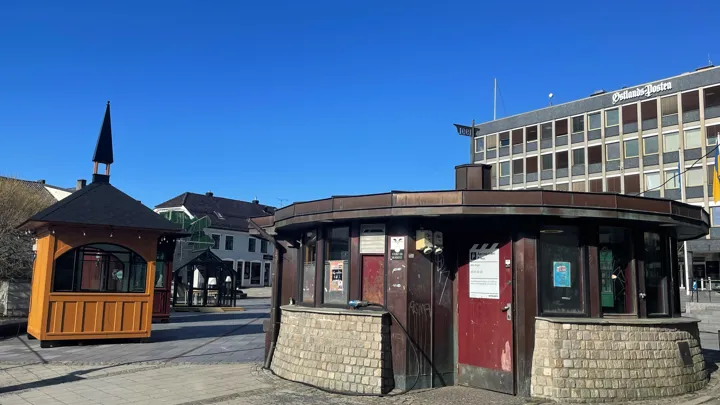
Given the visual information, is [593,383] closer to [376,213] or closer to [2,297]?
[376,213]

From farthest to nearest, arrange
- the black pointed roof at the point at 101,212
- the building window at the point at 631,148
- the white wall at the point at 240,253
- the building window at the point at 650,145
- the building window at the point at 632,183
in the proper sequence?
1. the white wall at the point at 240,253
2. the building window at the point at 631,148
3. the building window at the point at 632,183
4. the building window at the point at 650,145
5. the black pointed roof at the point at 101,212

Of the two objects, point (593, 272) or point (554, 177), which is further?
point (554, 177)

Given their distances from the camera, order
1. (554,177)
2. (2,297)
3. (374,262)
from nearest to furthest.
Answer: (374,262), (2,297), (554,177)

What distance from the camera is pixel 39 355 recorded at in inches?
489

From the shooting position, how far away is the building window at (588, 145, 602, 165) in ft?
156

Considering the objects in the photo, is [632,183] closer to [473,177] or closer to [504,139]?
[504,139]

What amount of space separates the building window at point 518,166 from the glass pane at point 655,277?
4458 centimetres

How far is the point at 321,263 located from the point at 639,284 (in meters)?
5.28

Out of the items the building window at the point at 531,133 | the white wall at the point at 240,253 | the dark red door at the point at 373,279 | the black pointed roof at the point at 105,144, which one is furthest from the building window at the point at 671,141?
the dark red door at the point at 373,279

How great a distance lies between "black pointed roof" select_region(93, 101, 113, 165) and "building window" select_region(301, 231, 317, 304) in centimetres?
922

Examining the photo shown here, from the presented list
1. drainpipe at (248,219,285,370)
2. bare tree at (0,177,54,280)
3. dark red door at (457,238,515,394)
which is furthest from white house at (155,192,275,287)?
dark red door at (457,238,515,394)

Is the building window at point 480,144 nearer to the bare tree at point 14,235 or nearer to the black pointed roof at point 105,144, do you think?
the bare tree at point 14,235

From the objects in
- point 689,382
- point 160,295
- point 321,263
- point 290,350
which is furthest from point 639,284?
point 160,295

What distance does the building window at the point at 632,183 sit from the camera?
45.0 m
